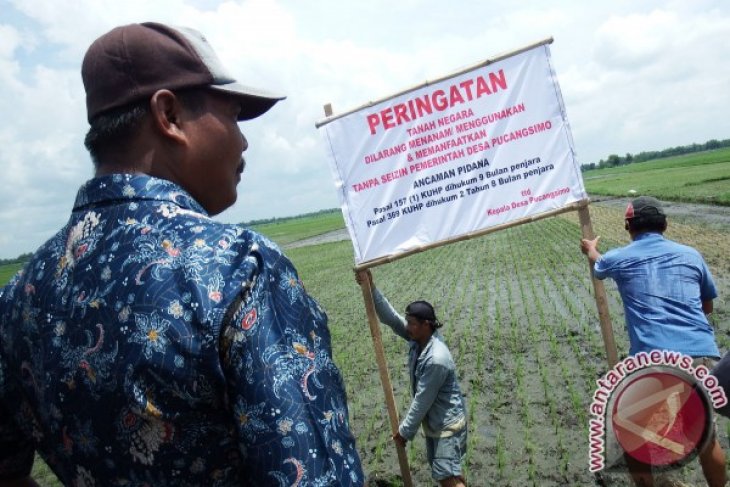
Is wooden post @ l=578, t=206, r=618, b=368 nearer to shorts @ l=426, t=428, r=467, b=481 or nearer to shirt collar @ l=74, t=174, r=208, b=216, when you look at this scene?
shorts @ l=426, t=428, r=467, b=481

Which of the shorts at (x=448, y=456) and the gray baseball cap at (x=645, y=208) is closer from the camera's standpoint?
the gray baseball cap at (x=645, y=208)

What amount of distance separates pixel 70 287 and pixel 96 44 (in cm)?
45

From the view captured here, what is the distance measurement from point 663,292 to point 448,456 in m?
1.73

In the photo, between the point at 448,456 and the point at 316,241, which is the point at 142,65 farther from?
the point at 316,241

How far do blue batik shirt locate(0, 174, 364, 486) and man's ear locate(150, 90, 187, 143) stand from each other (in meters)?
0.10

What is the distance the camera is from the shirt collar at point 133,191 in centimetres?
101

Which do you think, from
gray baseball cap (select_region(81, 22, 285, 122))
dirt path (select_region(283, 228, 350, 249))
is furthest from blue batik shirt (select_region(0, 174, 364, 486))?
dirt path (select_region(283, 228, 350, 249))

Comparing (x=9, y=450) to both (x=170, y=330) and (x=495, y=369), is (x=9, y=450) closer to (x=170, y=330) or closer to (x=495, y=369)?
(x=170, y=330)

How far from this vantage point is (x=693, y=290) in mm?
3375

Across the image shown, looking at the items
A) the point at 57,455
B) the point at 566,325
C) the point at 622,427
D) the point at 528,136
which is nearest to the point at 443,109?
the point at 528,136

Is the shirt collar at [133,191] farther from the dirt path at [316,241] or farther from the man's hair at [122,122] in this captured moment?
the dirt path at [316,241]

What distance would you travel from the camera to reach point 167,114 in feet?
3.42

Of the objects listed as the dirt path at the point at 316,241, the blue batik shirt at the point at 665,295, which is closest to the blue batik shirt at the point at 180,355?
the blue batik shirt at the point at 665,295

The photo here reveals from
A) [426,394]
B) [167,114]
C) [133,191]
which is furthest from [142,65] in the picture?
[426,394]
